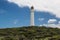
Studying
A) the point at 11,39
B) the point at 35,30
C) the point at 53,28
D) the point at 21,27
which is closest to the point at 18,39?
the point at 11,39

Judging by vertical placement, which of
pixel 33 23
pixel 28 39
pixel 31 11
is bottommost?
pixel 28 39

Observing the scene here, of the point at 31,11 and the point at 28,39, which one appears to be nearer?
the point at 28,39

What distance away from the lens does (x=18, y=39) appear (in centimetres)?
6550

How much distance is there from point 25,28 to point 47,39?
2749cm

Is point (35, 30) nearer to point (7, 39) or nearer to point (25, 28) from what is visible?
point (25, 28)

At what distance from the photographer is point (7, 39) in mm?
66250

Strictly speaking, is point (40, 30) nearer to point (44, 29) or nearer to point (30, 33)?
point (44, 29)

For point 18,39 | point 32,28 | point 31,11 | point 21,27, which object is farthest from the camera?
point 21,27

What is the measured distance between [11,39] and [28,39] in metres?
7.32

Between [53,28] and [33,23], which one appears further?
[53,28]

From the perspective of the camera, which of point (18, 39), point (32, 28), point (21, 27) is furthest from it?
point (21, 27)

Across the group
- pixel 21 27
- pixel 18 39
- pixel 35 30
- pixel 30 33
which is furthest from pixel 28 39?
pixel 21 27

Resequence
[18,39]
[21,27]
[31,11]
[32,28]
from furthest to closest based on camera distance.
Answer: [21,27] → [32,28] → [31,11] → [18,39]

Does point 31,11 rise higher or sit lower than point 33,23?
higher
